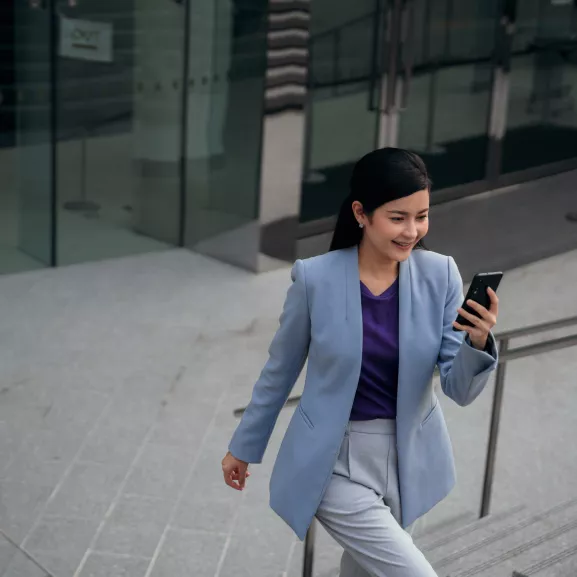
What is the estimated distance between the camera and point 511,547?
5.16m

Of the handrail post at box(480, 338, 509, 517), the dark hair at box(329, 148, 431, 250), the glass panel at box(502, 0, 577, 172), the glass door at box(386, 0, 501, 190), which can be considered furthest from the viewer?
the glass panel at box(502, 0, 577, 172)

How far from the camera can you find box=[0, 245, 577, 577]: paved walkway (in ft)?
19.0

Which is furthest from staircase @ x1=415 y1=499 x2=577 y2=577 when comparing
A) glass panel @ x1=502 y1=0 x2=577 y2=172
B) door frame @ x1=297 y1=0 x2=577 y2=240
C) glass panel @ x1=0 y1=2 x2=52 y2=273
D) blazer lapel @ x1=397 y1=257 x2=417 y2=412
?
glass panel @ x1=502 y1=0 x2=577 y2=172

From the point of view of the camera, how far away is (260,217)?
10.2m

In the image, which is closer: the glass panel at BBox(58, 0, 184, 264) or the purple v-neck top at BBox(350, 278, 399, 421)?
the purple v-neck top at BBox(350, 278, 399, 421)

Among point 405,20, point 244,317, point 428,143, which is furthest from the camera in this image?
point 428,143

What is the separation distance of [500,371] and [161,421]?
2.34 meters

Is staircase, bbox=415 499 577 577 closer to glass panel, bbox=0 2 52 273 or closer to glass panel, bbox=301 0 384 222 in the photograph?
glass panel, bbox=0 2 52 273

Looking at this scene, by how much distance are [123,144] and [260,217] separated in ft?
4.39

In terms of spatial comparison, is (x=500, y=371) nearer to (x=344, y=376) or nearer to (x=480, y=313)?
(x=344, y=376)

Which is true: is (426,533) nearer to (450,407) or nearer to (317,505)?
(450,407)

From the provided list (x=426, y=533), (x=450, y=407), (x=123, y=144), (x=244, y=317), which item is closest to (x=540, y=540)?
(x=426, y=533)

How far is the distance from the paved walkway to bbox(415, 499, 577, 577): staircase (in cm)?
45

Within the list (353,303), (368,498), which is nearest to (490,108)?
(353,303)
